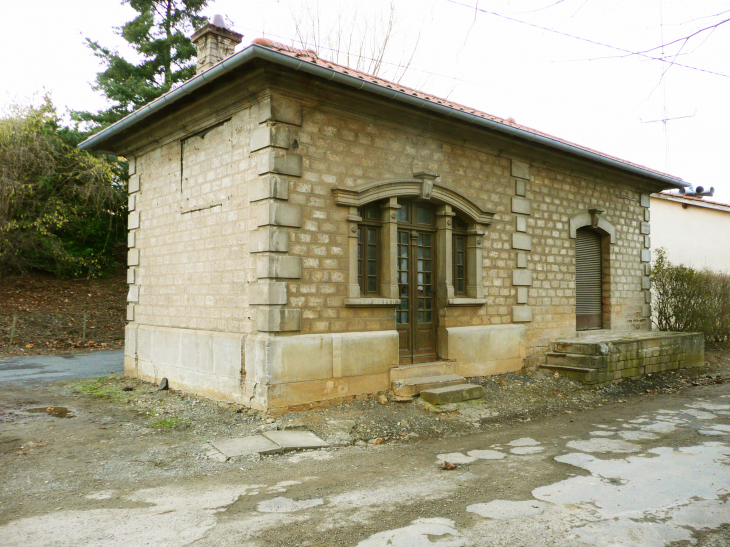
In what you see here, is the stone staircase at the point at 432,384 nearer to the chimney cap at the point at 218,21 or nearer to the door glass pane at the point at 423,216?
the door glass pane at the point at 423,216

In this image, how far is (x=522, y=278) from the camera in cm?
976

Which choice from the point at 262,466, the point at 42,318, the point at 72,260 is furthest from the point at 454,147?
the point at 72,260

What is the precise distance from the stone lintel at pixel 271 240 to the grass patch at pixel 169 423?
2.29m

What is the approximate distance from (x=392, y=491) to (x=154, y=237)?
6.58 meters

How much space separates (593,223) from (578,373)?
3.47 metres

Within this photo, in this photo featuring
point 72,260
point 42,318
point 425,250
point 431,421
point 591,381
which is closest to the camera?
point 431,421

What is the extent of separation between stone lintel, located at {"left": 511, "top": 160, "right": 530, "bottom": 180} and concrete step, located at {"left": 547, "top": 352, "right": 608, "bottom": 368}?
10.6ft

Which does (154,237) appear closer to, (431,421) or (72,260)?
(431,421)

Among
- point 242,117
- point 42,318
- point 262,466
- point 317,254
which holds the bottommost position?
point 262,466

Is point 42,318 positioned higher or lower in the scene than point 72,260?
lower

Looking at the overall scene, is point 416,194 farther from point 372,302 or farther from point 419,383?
point 419,383

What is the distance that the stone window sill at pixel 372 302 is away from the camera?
7270mm

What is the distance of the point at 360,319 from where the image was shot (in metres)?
7.45

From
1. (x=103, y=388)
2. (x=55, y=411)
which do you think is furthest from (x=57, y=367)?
(x=55, y=411)
